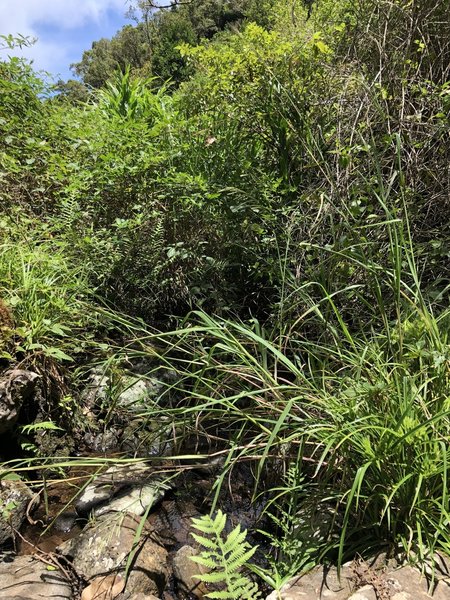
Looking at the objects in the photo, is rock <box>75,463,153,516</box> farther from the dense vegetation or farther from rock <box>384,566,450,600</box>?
rock <box>384,566,450,600</box>

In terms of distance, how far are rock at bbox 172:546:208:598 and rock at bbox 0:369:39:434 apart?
1067mm

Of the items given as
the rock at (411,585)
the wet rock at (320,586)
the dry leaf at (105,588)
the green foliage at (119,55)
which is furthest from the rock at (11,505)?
the green foliage at (119,55)

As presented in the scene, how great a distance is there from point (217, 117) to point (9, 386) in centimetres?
216

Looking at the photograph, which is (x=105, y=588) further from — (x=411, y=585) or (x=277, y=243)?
(x=277, y=243)

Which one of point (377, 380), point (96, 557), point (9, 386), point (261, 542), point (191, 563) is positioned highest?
point (9, 386)

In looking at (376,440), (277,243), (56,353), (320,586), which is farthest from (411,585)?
(56,353)

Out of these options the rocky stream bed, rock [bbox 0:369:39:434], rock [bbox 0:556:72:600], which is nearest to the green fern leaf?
the rocky stream bed

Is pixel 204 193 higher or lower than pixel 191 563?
higher

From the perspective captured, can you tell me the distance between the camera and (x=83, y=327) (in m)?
2.54

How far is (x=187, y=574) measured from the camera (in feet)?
5.73

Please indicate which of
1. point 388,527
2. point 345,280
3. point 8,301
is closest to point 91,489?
point 8,301

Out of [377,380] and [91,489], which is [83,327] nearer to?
[91,489]

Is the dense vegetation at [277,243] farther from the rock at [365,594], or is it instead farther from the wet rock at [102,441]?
the wet rock at [102,441]

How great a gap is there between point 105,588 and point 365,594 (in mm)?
1020
